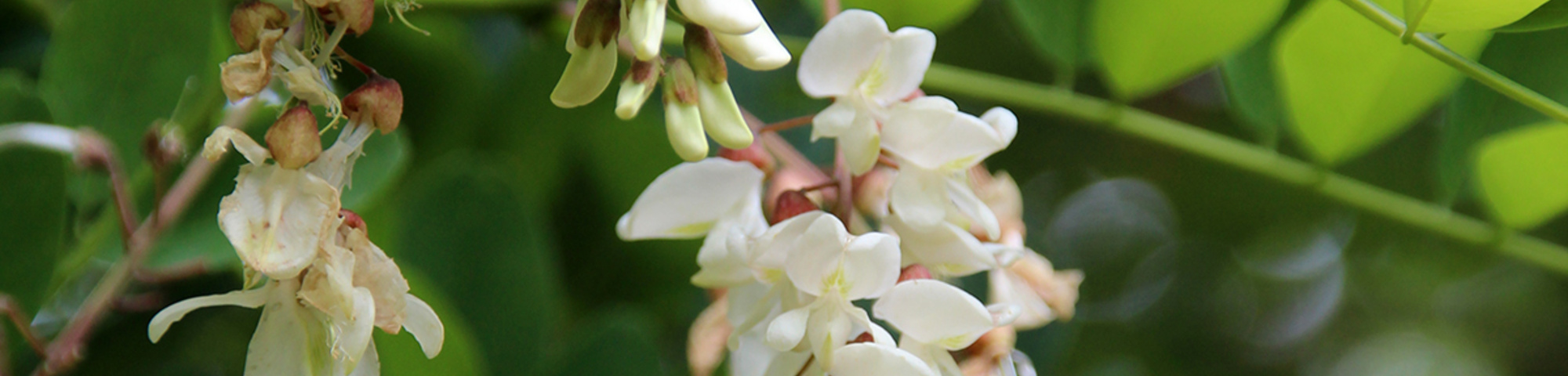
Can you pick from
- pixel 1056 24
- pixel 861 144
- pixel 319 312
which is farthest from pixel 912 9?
pixel 319 312

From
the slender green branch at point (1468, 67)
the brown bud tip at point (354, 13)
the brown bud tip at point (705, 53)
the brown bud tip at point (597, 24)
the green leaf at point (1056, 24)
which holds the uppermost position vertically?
the brown bud tip at point (354, 13)

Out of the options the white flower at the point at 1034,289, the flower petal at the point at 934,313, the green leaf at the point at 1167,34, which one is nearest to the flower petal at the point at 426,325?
the flower petal at the point at 934,313

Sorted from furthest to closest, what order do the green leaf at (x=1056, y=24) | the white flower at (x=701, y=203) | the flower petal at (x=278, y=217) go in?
the green leaf at (x=1056, y=24) < the white flower at (x=701, y=203) < the flower petal at (x=278, y=217)

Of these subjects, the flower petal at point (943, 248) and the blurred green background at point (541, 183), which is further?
the blurred green background at point (541, 183)

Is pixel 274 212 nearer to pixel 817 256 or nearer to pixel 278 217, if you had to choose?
pixel 278 217

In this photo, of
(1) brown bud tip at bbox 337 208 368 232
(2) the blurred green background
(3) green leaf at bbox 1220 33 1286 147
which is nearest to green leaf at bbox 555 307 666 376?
(2) the blurred green background

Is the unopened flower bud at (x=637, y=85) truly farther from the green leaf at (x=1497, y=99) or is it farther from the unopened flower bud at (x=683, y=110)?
the green leaf at (x=1497, y=99)
